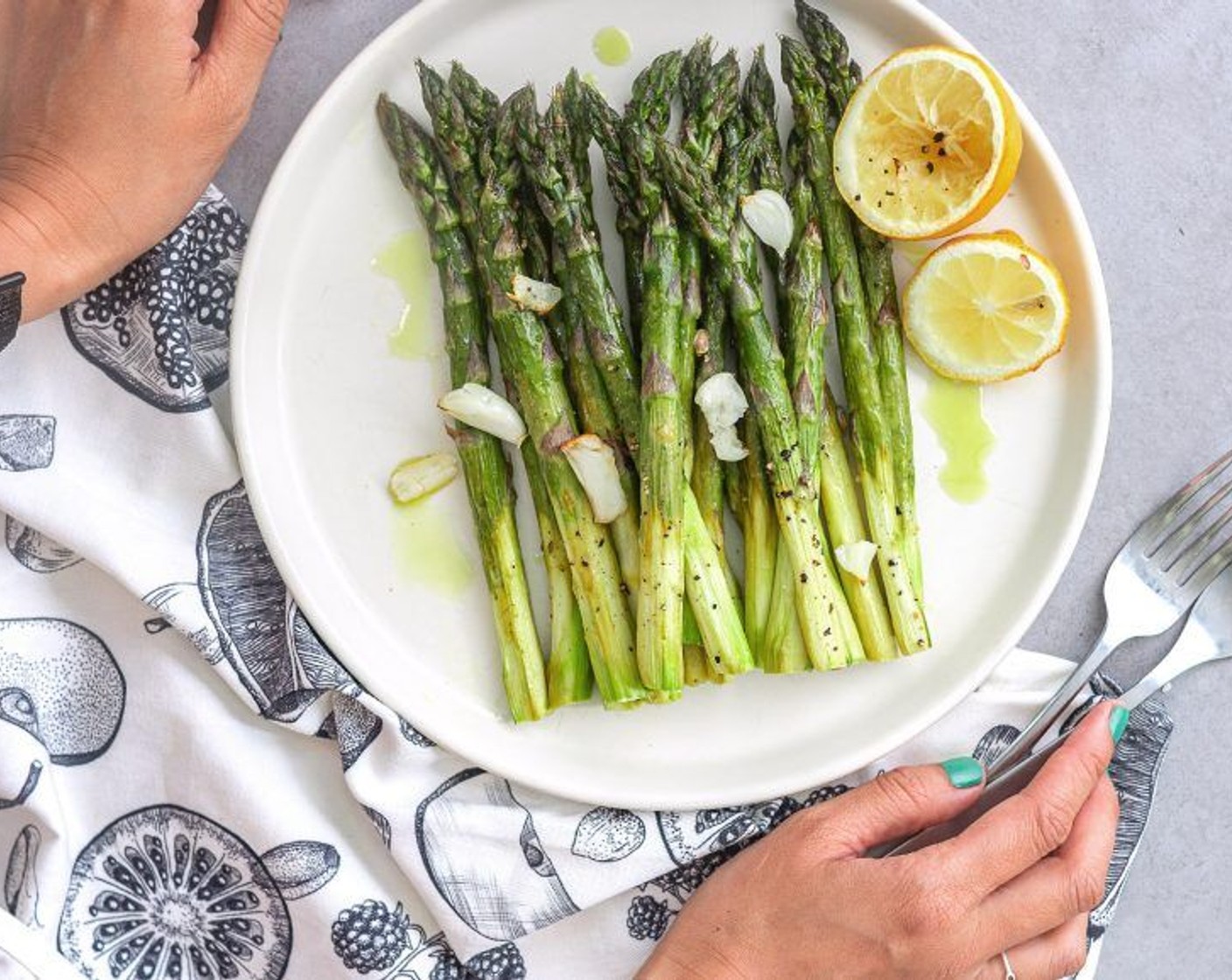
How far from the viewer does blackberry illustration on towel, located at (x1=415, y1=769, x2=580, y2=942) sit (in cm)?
268

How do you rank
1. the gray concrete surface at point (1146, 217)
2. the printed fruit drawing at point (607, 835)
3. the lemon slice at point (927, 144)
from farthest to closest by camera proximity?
the gray concrete surface at point (1146, 217) → the printed fruit drawing at point (607, 835) → the lemon slice at point (927, 144)

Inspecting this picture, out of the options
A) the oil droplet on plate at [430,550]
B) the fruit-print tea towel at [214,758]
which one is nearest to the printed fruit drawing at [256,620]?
the fruit-print tea towel at [214,758]

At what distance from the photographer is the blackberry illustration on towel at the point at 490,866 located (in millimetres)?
2678

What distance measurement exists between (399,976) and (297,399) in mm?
1321

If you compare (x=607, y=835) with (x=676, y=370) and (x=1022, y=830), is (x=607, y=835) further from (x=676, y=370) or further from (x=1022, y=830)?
(x=676, y=370)

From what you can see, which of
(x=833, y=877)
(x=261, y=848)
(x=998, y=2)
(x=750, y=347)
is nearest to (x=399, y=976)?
(x=261, y=848)

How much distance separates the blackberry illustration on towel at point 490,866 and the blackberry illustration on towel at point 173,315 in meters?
1.06

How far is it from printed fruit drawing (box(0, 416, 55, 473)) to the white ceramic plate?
45 cm

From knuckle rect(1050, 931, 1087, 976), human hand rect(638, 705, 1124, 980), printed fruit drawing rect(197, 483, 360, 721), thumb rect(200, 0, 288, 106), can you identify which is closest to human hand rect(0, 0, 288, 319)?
thumb rect(200, 0, 288, 106)

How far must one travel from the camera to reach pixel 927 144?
2.53 m

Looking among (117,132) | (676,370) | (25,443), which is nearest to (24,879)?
(25,443)

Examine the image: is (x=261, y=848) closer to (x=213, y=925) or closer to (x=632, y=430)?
(x=213, y=925)

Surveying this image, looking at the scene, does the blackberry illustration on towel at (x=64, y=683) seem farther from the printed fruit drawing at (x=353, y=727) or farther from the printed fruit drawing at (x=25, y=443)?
the printed fruit drawing at (x=353, y=727)

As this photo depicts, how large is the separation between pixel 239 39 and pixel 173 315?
0.60 m
